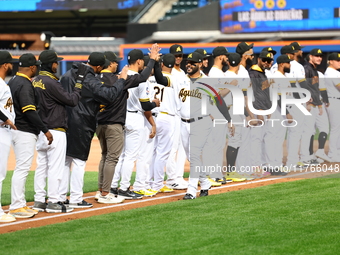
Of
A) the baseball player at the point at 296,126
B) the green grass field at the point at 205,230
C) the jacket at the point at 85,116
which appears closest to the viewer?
the green grass field at the point at 205,230

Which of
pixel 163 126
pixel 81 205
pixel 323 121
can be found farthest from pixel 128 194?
pixel 323 121

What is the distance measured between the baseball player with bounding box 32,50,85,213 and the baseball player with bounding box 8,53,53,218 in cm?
19

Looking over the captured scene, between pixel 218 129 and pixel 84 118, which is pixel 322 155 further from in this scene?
pixel 84 118

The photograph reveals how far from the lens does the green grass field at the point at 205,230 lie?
5.75 meters

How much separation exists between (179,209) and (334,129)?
5314 millimetres

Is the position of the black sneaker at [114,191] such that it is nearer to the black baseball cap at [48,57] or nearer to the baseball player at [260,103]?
the black baseball cap at [48,57]

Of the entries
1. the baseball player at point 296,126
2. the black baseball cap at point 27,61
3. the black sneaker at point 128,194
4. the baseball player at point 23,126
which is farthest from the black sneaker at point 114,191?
the baseball player at point 296,126

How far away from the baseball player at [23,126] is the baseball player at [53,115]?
7.7 inches

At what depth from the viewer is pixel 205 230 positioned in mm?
6453

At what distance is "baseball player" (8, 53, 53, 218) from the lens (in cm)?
724

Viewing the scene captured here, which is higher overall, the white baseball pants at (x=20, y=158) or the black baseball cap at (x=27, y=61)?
the black baseball cap at (x=27, y=61)

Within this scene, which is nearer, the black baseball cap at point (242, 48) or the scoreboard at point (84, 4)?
the black baseball cap at point (242, 48)

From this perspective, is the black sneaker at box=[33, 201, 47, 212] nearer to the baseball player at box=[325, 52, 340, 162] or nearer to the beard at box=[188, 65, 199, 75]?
the beard at box=[188, 65, 199, 75]

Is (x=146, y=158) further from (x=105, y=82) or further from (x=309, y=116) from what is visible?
(x=309, y=116)
